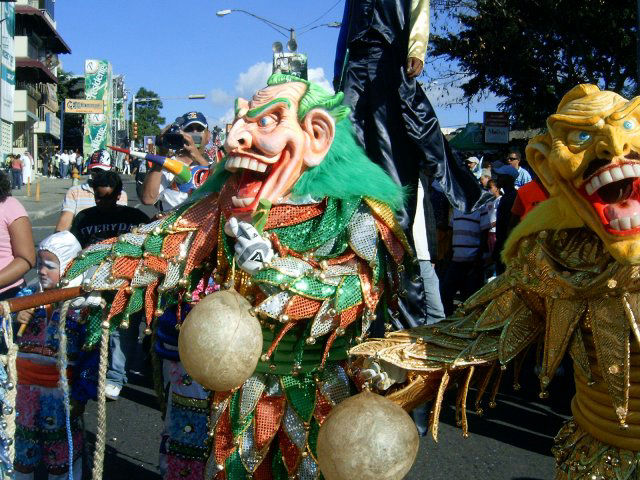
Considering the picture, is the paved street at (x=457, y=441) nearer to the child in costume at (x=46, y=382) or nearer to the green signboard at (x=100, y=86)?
the child in costume at (x=46, y=382)

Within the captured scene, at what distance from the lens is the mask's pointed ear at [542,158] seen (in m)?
1.82

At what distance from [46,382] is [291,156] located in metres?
1.58

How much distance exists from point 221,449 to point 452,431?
248 centimetres

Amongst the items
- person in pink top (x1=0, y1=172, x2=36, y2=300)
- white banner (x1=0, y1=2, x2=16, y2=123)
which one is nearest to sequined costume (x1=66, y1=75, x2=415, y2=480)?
person in pink top (x1=0, y1=172, x2=36, y2=300)

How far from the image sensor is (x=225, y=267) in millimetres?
2365

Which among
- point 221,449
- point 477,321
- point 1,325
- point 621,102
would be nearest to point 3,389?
point 1,325

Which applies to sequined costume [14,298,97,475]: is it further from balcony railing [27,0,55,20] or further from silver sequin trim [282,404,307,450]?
balcony railing [27,0,55,20]

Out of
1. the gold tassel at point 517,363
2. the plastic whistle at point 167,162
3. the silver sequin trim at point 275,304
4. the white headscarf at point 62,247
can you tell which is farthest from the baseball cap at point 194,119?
the gold tassel at point 517,363

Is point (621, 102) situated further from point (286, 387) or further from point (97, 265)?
point (97, 265)

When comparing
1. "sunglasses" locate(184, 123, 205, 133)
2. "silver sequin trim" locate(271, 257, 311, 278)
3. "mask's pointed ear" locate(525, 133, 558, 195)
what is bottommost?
"silver sequin trim" locate(271, 257, 311, 278)

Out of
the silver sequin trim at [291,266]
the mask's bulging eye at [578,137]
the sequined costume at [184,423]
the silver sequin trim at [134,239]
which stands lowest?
the sequined costume at [184,423]

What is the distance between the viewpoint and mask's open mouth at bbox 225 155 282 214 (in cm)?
223

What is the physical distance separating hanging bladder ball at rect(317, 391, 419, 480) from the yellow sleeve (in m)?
1.69

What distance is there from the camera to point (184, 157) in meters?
3.97
